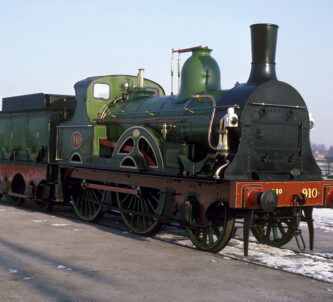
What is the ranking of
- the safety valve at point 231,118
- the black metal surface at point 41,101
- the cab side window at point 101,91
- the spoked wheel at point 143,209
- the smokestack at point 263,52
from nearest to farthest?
1. the safety valve at point 231,118
2. the smokestack at point 263,52
3. the spoked wheel at point 143,209
4. the cab side window at point 101,91
5. the black metal surface at point 41,101

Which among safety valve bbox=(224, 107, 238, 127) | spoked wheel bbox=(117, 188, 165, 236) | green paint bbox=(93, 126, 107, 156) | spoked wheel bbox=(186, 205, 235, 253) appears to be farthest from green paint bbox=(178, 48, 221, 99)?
green paint bbox=(93, 126, 107, 156)

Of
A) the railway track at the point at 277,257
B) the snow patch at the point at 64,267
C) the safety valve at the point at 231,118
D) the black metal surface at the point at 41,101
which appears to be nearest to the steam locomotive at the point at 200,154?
the safety valve at the point at 231,118

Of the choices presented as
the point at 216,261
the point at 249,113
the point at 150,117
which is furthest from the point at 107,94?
the point at 216,261

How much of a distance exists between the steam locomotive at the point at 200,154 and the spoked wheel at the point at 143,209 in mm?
24

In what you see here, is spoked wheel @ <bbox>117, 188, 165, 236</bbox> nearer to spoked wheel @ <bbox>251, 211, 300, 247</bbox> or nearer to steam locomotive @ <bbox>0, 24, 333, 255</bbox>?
steam locomotive @ <bbox>0, 24, 333, 255</bbox>

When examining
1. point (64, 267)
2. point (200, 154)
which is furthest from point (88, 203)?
point (64, 267)

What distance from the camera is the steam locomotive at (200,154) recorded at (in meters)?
7.67

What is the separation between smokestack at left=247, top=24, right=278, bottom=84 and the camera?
26.2 ft

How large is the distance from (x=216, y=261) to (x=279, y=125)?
234 cm

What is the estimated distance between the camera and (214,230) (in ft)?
26.6

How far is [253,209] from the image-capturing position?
751 cm

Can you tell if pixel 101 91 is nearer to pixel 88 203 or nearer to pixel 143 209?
pixel 88 203

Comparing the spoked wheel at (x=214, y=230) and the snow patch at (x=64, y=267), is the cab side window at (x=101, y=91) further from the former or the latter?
the snow patch at (x=64, y=267)

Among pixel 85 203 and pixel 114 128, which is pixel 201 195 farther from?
pixel 85 203
